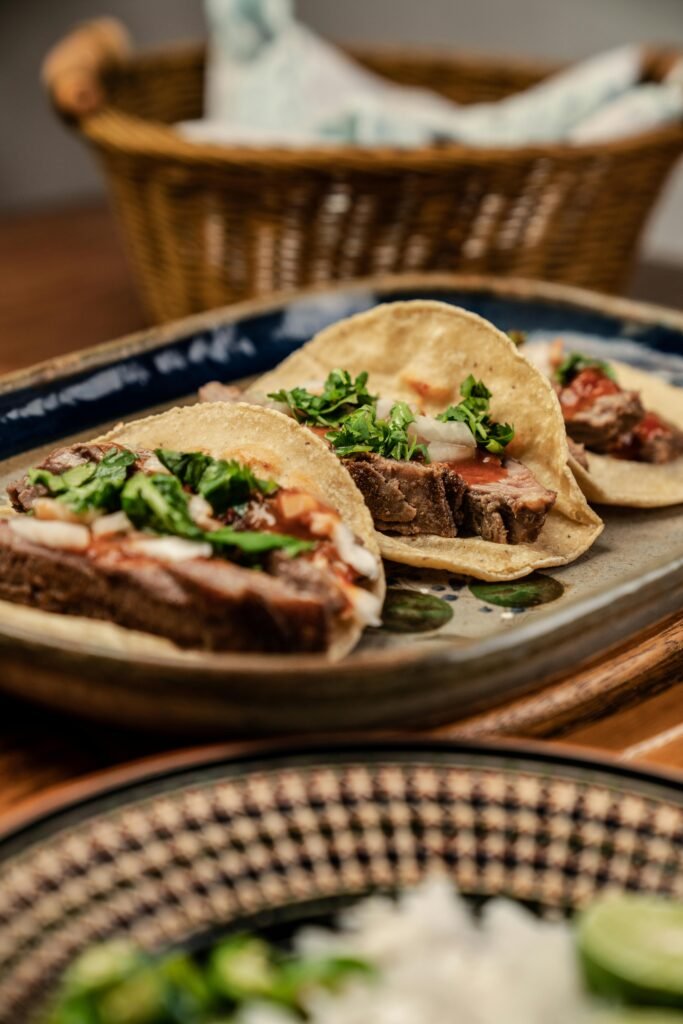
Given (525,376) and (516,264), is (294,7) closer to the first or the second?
(516,264)

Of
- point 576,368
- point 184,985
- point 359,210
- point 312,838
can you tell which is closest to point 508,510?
point 576,368

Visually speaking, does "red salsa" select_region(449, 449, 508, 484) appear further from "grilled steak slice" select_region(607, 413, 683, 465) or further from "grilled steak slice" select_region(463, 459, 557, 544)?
"grilled steak slice" select_region(607, 413, 683, 465)

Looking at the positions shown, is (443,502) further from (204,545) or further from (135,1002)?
(135,1002)

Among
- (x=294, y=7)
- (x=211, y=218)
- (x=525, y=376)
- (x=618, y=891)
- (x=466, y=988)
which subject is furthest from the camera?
(x=294, y=7)

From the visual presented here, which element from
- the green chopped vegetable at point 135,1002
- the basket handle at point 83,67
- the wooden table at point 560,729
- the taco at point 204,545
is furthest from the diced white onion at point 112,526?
the basket handle at point 83,67

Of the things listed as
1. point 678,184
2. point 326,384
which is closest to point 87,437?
point 326,384

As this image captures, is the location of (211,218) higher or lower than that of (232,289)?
higher
